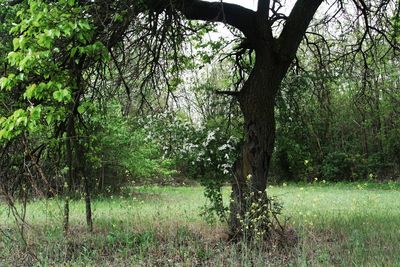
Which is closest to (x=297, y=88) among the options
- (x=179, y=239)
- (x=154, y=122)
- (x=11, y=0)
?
(x=154, y=122)

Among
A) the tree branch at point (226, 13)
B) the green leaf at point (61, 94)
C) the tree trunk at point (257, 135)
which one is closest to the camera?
the green leaf at point (61, 94)

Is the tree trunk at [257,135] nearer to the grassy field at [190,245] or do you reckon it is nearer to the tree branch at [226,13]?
the grassy field at [190,245]

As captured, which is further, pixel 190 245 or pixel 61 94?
pixel 190 245

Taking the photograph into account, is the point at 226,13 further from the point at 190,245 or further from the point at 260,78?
the point at 190,245

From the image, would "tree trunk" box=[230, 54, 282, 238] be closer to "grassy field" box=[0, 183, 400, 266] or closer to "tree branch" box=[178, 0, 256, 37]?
"grassy field" box=[0, 183, 400, 266]

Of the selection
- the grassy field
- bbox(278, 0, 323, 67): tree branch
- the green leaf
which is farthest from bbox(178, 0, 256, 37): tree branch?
the green leaf

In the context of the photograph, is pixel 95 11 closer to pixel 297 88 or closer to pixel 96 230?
pixel 96 230

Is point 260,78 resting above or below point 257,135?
above

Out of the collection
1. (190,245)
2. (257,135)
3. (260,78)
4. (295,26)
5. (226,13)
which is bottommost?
(190,245)

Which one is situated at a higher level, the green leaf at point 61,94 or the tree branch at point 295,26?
the tree branch at point 295,26

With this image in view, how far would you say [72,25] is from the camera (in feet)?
15.8

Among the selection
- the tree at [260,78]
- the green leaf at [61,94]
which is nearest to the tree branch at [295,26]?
the tree at [260,78]

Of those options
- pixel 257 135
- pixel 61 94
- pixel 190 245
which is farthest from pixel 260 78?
pixel 61 94

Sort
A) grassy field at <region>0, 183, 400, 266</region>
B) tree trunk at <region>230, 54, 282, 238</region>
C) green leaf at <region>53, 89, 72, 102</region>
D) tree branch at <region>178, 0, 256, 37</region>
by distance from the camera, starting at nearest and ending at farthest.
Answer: green leaf at <region>53, 89, 72, 102</region>, grassy field at <region>0, 183, 400, 266</region>, tree trunk at <region>230, 54, 282, 238</region>, tree branch at <region>178, 0, 256, 37</region>
